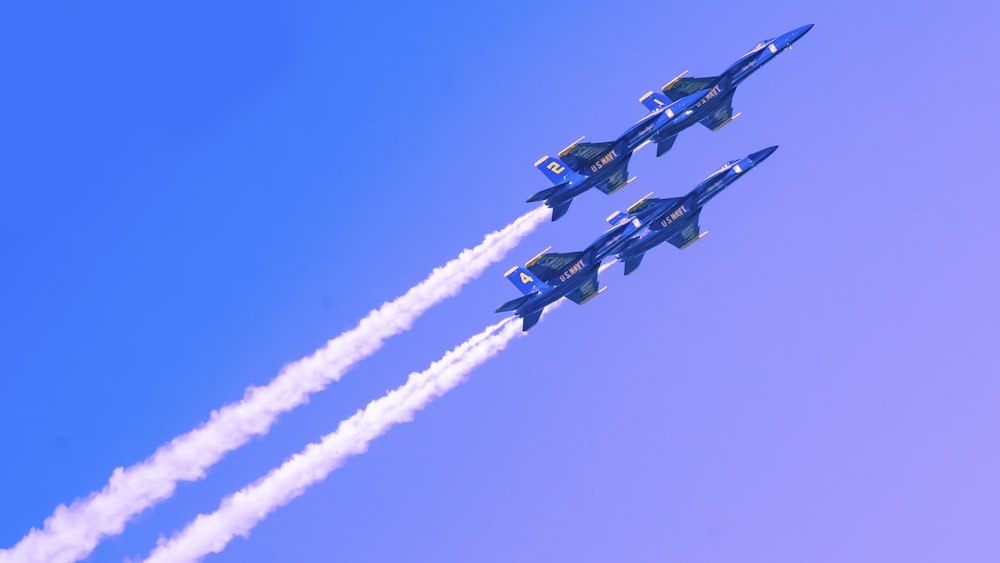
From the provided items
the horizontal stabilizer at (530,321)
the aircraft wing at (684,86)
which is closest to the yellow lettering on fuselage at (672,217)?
the aircraft wing at (684,86)

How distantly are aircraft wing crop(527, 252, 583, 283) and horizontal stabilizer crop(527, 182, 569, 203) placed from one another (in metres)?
5.00

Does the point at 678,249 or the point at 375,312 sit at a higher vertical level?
the point at 375,312

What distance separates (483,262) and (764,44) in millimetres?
32718

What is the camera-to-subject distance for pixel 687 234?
174 metres

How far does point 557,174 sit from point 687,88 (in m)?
15.0

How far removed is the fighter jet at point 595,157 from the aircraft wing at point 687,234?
29.5 ft

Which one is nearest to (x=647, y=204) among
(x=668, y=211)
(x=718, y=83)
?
(x=668, y=211)

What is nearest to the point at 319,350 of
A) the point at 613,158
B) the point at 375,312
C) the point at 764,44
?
the point at 375,312

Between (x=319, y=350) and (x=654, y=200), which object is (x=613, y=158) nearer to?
(x=654, y=200)

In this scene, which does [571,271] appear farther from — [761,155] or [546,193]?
[761,155]

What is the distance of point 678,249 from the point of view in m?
A: 174

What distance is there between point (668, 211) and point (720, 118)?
34.6 feet

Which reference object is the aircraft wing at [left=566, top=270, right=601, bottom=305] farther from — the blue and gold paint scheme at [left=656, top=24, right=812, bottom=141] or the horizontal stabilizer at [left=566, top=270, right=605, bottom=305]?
the blue and gold paint scheme at [left=656, top=24, right=812, bottom=141]

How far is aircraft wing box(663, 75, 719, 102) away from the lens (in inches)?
6718
